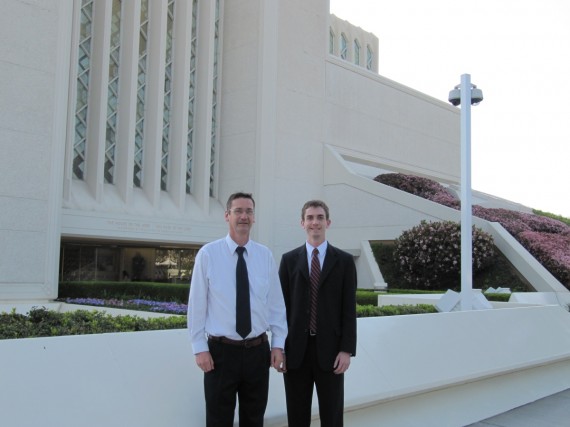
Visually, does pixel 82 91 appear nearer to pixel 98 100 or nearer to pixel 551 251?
pixel 98 100

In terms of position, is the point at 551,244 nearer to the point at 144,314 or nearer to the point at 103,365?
the point at 144,314

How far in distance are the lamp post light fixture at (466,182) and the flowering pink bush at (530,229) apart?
26.0 feet

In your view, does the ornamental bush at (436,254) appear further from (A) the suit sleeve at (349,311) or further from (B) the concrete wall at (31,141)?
(A) the suit sleeve at (349,311)

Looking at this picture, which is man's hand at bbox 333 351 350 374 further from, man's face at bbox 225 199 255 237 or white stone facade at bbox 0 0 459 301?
white stone facade at bbox 0 0 459 301

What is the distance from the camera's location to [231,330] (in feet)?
9.76

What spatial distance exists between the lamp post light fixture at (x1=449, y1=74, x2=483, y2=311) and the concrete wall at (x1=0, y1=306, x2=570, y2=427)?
779mm

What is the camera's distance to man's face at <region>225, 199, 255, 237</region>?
3.12m

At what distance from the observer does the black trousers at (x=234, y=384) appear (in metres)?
2.94

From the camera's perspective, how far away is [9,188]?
12.5 metres

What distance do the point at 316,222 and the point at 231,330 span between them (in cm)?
90

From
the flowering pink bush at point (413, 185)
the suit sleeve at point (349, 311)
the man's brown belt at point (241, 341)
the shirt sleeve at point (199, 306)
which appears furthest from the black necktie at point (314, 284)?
the flowering pink bush at point (413, 185)

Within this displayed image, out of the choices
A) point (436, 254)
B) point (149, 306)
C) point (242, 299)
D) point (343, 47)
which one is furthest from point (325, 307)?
point (343, 47)

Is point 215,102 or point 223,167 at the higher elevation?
point 215,102

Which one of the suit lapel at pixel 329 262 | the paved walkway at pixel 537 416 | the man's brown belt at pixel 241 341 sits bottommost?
the paved walkway at pixel 537 416
